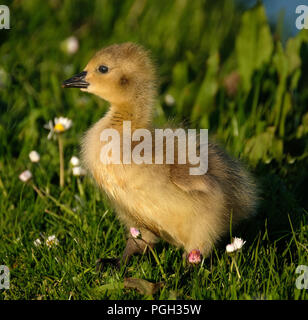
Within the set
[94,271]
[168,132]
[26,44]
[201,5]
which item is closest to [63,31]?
[26,44]

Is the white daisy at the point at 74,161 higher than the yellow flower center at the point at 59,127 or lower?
lower

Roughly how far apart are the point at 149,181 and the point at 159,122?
4.80 feet

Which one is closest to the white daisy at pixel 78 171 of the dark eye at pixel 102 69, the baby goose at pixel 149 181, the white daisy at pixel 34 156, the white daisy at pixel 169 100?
the white daisy at pixel 34 156

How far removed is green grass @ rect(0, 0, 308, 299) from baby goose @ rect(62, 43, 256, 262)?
0.51 ft

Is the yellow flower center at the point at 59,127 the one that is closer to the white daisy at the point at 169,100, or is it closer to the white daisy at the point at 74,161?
the white daisy at the point at 74,161

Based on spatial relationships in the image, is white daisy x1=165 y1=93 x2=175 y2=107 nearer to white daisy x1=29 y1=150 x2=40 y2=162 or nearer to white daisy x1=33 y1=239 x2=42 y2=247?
white daisy x1=29 y1=150 x2=40 y2=162

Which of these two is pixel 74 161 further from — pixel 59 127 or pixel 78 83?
pixel 78 83

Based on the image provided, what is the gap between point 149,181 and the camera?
273 centimetres

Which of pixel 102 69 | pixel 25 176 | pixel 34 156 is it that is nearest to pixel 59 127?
pixel 34 156

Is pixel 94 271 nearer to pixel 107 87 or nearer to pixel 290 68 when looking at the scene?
pixel 107 87

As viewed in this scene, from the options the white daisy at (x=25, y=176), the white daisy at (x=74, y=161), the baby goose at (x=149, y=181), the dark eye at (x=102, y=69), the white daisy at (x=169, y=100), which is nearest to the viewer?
the baby goose at (x=149, y=181)

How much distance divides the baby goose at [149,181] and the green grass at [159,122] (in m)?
0.16

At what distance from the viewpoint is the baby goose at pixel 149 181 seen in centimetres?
275

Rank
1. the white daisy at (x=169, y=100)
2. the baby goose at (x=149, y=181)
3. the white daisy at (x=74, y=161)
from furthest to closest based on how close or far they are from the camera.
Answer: the white daisy at (x=169, y=100)
the white daisy at (x=74, y=161)
the baby goose at (x=149, y=181)
